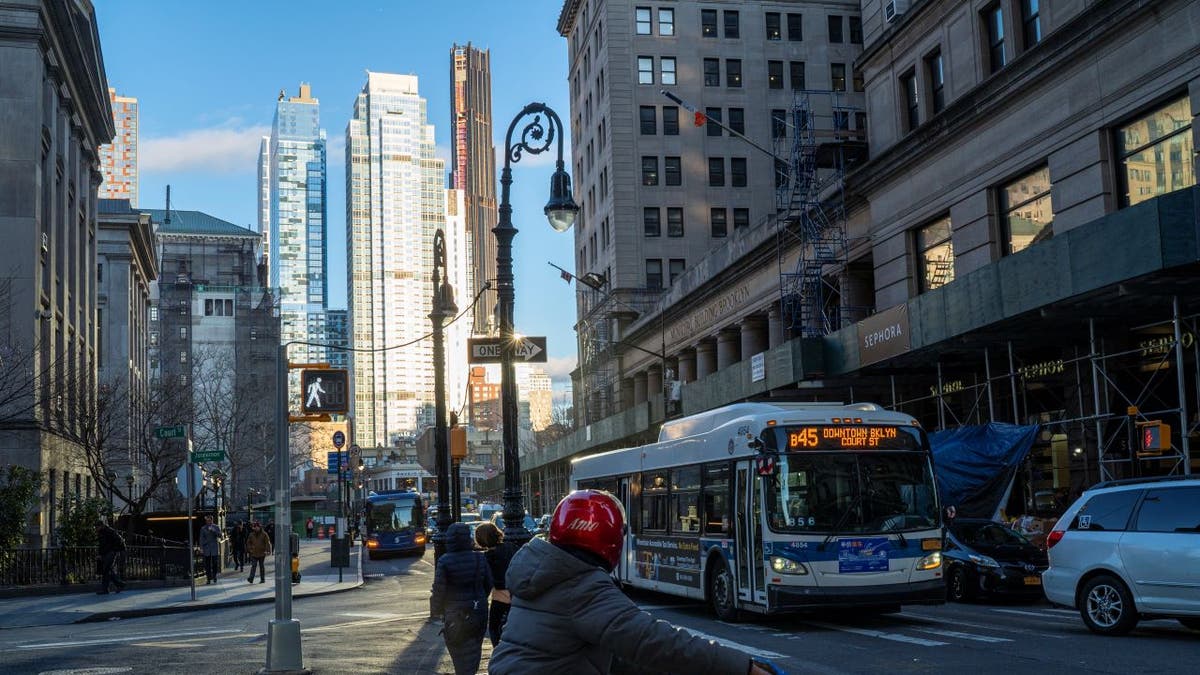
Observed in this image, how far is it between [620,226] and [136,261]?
29.1m

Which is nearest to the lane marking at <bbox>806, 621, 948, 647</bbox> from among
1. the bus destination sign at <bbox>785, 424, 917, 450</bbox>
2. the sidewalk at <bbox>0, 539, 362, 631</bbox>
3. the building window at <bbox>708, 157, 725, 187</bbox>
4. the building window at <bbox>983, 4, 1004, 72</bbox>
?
the bus destination sign at <bbox>785, 424, 917, 450</bbox>

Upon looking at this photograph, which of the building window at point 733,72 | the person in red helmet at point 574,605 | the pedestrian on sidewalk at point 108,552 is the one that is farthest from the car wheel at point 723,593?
the building window at point 733,72

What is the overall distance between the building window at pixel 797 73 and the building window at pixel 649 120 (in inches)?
326

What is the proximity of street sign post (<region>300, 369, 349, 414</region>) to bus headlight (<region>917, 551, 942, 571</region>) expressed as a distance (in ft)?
25.3

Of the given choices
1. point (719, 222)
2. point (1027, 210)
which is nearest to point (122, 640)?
point (1027, 210)

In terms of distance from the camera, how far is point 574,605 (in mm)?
4180

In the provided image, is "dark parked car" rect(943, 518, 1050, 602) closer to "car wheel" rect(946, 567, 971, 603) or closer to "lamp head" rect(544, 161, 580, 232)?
"car wheel" rect(946, 567, 971, 603)

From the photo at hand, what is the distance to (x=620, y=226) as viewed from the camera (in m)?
70.9

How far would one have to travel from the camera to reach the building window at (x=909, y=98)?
116 ft

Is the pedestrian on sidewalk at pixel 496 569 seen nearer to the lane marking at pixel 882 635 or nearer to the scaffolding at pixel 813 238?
the lane marking at pixel 882 635

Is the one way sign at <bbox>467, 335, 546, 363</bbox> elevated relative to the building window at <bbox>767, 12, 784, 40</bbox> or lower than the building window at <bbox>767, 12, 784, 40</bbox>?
lower

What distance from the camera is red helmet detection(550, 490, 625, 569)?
167 inches

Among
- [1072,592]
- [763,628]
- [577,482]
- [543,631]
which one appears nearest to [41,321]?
[577,482]

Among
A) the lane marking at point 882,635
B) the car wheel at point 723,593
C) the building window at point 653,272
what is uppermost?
the building window at point 653,272
